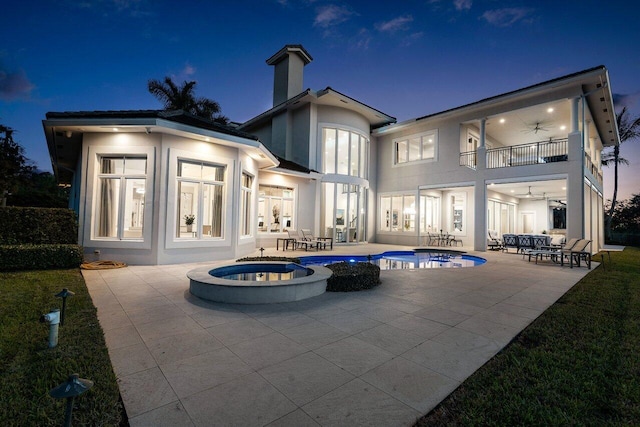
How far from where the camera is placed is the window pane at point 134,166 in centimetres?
877

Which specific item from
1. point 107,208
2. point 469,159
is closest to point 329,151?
point 469,159

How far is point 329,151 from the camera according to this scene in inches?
608

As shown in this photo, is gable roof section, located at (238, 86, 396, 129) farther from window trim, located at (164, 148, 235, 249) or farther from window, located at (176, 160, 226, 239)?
window, located at (176, 160, 226, 239)

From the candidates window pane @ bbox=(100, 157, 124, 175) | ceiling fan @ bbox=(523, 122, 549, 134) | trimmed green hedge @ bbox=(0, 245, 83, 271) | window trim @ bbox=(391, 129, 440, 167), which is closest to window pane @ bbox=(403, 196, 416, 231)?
window trim @ bbox=(391, 129, 440, 167)

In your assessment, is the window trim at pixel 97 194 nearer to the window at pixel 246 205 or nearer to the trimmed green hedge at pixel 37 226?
the trimmed green hedge at pixel 37 226

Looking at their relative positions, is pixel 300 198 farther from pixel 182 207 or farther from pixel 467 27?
pixel 467 27

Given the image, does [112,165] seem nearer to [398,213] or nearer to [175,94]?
[175,94]

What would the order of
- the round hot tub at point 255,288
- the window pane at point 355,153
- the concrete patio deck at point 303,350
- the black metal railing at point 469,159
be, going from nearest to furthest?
the concrete patio deck at point 303,350 < the round hot tub at point 255,288 < the black metal railing at point 469,159 < the window pane at point 355,153

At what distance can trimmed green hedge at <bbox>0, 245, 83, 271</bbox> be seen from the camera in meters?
7.03

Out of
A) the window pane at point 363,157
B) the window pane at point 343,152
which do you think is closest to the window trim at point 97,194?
the window pane at point 343,152

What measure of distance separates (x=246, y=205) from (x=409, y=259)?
6981mm

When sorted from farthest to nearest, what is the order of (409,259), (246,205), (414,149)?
(414,149)
(409,259)
(246,205)

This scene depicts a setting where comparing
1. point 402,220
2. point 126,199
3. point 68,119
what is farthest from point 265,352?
point 402,220

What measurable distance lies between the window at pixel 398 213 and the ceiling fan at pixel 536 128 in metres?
6.89
